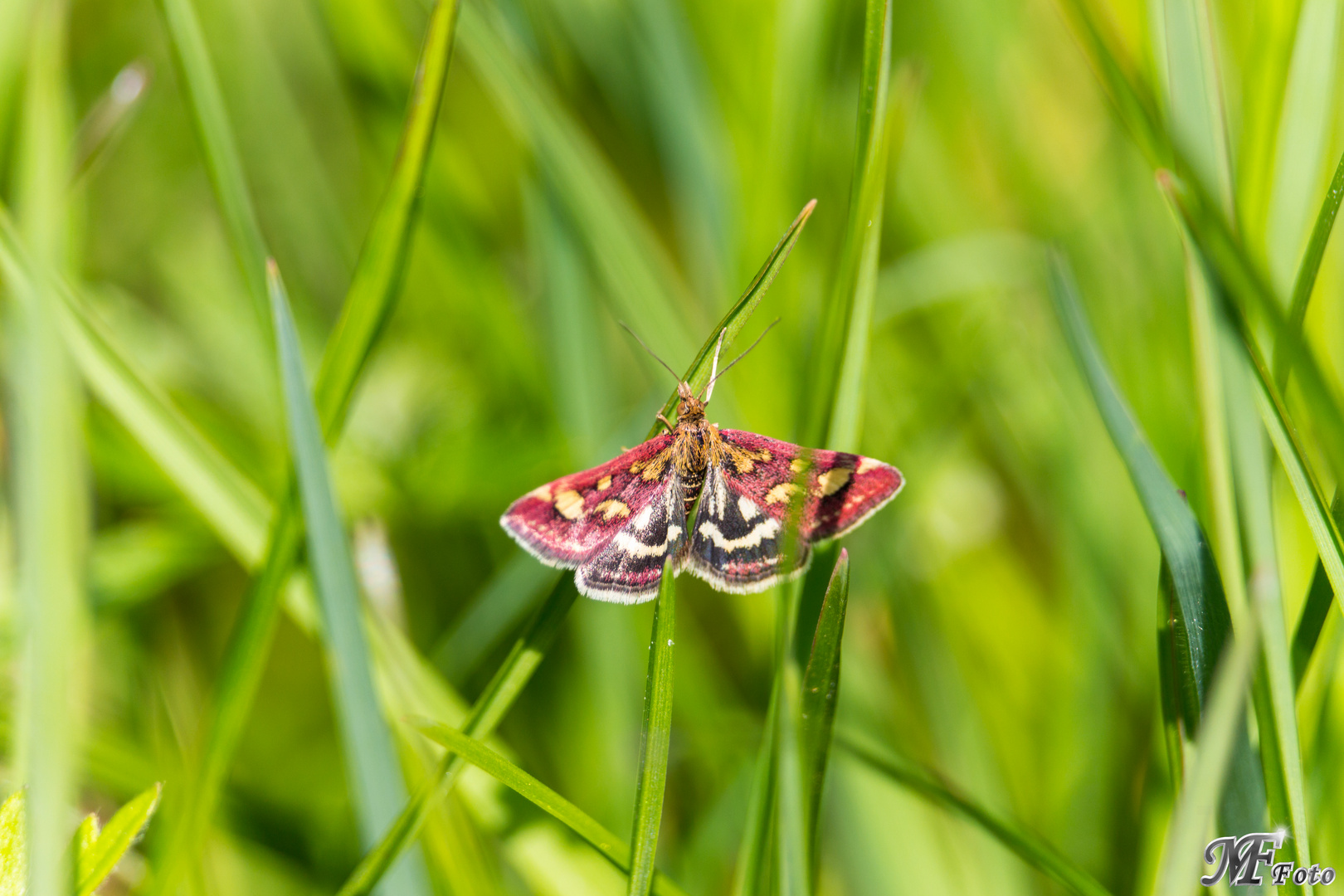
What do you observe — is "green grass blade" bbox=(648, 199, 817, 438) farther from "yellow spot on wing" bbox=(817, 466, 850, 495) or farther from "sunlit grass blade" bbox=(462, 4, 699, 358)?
"sunlit grass blade" bbox=(462, 4, 699, 358)

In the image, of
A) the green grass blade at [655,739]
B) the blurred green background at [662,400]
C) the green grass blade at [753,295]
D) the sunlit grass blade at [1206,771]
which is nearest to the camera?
the sunlit grass blade at [1206,771]

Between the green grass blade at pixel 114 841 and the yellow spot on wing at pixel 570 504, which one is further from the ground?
the yellow spot on wing at pixel 570 504

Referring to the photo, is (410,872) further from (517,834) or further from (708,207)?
(708,207)

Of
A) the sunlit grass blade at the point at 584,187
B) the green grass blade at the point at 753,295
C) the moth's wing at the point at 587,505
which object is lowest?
the moth's wing at the point at 587,505

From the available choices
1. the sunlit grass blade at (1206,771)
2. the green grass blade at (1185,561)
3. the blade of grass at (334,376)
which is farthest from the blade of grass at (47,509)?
the green grass blade at (1185,561)

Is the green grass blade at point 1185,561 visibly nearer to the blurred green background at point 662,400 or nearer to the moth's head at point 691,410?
the blurred green background at point 662,400

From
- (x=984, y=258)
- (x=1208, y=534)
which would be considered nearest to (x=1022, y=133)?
(x=984, y=258)

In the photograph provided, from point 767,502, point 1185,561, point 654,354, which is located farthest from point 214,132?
point 1185,561

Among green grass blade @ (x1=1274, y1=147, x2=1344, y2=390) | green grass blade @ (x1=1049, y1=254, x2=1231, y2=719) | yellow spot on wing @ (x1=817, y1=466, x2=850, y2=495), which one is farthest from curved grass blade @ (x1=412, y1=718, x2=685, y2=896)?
green grass blade @ (x1=1274, y1=147, x2=1344, y2=390)
